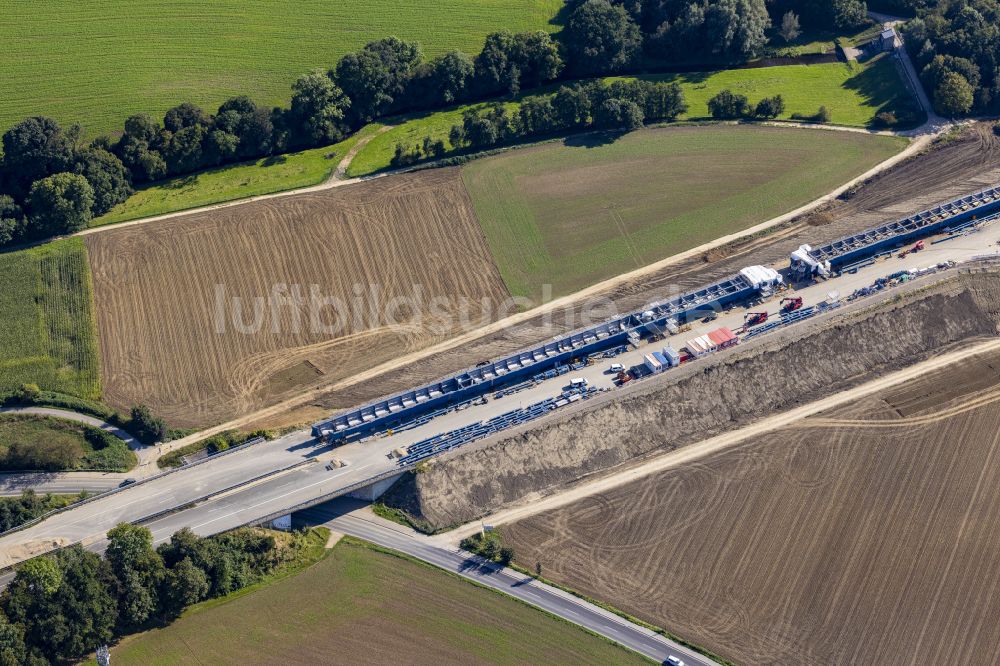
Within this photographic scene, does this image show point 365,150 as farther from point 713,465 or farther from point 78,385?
point 713,465

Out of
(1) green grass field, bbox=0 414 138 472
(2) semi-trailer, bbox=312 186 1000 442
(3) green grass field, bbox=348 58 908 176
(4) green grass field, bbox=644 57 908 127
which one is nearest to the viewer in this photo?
(1) green grass field, bbox=0 414 138 472

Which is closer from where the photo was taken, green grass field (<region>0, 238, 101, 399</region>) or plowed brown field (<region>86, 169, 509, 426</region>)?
green grass field (<region>0, 238, 101, 399</region>)

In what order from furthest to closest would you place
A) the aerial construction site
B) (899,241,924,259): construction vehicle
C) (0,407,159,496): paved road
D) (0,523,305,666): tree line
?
(899,241,924,259): construction vehicle < (0,407,159,496): paved road < the aerial construction site < (0,523,305,666): tree line

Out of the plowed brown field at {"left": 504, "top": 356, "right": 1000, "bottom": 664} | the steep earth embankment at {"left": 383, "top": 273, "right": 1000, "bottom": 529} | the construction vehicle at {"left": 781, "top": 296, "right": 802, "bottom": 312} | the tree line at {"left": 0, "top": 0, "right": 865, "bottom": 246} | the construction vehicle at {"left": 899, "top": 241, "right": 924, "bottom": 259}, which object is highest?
the tree line at {"left": 0, "top": 0, "right": 865, "bottom": 246}

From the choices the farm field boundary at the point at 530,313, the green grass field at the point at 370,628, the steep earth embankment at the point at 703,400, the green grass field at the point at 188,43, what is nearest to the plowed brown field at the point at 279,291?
the farm field boundary at the point at 530,313

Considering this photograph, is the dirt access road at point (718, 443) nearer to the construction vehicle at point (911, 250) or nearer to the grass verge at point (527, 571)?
the grass verge at point (527, 571)

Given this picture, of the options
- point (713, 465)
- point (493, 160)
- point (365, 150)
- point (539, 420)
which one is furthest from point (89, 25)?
point (713, 465)

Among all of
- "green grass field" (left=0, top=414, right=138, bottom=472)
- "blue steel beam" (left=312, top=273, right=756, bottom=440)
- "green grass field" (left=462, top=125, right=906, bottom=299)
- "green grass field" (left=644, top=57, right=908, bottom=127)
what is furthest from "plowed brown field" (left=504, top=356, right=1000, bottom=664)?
"green grass field" (left=644, top=57, right=908, bottom=127)

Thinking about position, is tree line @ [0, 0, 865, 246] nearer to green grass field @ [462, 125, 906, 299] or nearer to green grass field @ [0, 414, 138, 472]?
green grass field @ [462, 125, 906, 299]
